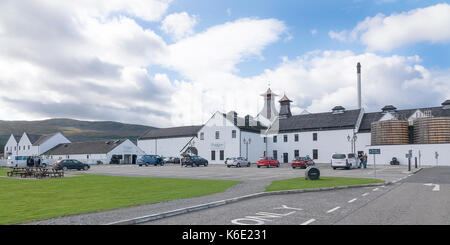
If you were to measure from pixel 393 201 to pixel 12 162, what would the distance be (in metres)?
51.3

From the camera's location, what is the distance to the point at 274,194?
1391 centimetres

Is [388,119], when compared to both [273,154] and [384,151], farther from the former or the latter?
[273,154]

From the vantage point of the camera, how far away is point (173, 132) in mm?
79500

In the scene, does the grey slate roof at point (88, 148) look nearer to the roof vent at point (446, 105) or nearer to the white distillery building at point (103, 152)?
the white distillery building at point (103, 152)

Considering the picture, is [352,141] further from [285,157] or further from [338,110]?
[285,157]

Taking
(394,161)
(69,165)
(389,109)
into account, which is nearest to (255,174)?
(69,165)

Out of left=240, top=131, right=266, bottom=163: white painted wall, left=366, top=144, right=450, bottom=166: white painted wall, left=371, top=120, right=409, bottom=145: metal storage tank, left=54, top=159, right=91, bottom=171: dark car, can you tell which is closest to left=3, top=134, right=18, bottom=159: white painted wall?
left=54, top=159, right=91, bottom=171: dark car

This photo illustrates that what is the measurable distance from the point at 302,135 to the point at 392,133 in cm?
1527

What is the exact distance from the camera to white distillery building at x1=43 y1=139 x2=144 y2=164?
69.9 m

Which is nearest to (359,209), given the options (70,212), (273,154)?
(70,212)

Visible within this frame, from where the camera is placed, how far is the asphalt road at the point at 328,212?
8.18 meters

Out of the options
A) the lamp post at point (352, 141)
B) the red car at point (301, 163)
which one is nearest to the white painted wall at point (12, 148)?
the red car at point (301, 163)

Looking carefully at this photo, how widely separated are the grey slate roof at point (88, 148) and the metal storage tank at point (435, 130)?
57408 millimetres

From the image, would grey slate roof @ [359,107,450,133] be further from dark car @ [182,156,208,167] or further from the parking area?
dark car @ [182,156,208,167]
